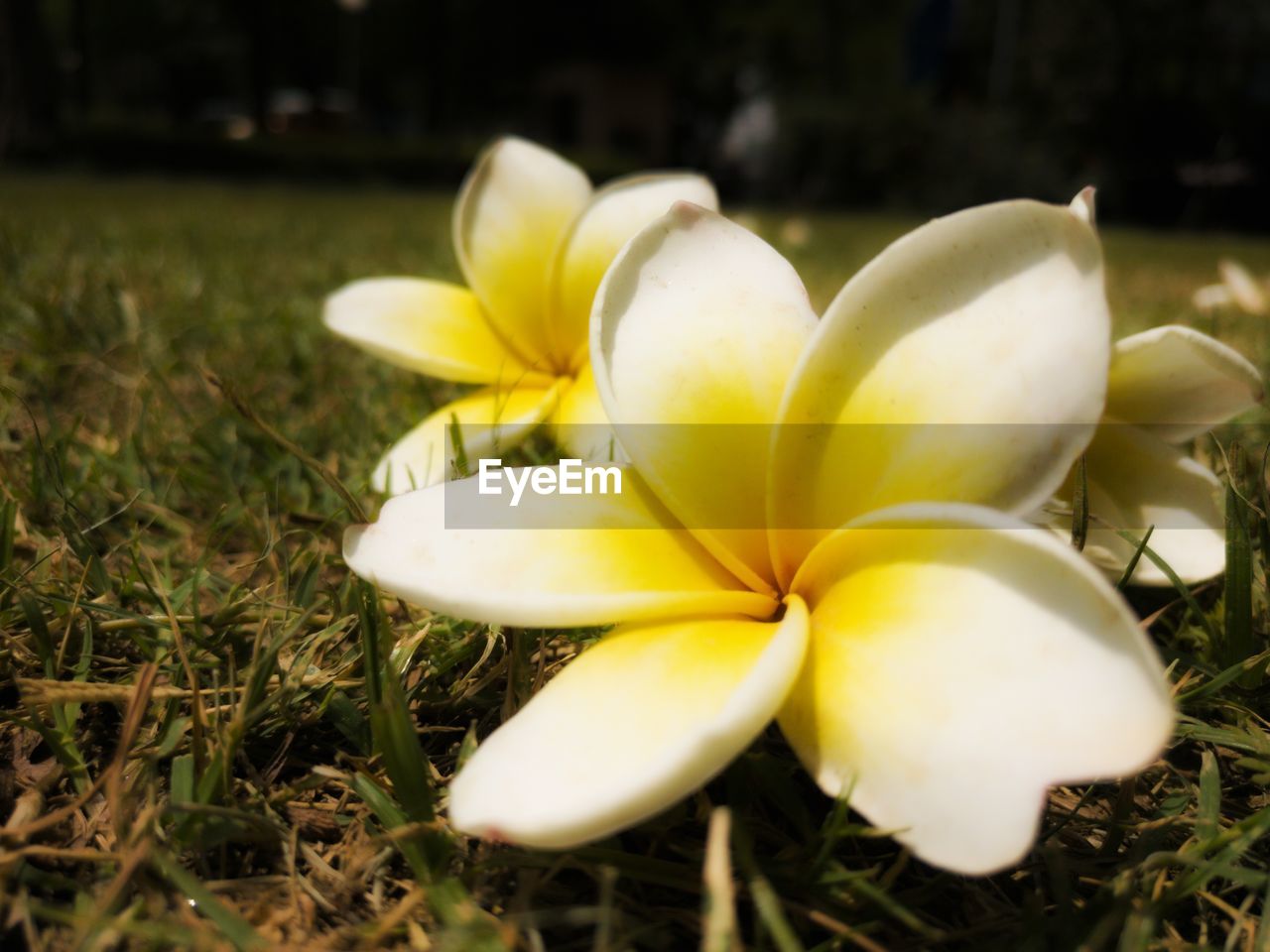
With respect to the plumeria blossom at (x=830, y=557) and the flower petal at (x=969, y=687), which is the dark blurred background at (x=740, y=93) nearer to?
the plumeria blossom at (x=830, y=557)

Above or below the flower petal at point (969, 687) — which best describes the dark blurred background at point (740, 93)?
below

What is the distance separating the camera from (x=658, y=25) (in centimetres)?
3189

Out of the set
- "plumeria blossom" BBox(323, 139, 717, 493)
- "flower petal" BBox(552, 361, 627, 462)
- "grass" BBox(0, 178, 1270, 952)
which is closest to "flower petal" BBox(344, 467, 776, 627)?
"grass" BBox(0, 178, 1270, 952)

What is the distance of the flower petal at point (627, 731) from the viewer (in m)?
0.59

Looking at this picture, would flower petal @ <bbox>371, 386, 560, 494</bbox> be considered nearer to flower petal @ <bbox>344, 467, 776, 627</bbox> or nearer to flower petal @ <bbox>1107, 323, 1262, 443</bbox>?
flower petal @ <bbox>344, 467, 776, 627</bbox>

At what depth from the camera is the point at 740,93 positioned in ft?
121

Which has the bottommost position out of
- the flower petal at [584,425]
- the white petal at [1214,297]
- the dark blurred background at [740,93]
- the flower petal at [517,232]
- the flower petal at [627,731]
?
the dark blurred background at [740,93]

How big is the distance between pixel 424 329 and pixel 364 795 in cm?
79

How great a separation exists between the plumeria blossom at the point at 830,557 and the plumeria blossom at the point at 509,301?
1.33 feet

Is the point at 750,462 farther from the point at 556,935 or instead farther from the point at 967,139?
the point at 967,139

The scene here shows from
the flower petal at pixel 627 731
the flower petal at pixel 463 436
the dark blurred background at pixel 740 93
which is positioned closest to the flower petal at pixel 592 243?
the flower petal at pixel 463 436

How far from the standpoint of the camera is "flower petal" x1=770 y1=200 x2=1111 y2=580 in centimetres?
70

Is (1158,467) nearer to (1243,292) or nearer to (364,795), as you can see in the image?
(364,795)

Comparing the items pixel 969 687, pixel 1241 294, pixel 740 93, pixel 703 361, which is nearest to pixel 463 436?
pixel 703 361
